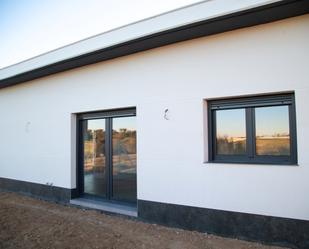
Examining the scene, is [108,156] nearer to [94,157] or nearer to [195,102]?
[94,157]

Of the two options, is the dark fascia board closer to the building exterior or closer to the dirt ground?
the building exterior

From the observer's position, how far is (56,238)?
4512mm

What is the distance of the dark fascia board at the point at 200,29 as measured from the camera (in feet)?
12.5

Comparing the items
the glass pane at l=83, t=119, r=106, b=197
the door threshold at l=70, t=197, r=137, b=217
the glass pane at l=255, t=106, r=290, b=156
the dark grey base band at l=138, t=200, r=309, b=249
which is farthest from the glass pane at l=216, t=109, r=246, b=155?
the glass pane at l=83, t=119, r=106, b=197

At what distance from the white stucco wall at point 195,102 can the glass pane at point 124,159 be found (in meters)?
0.47

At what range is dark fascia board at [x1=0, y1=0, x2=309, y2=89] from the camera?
3.80 metres

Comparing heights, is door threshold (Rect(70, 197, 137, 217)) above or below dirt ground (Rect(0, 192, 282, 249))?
above

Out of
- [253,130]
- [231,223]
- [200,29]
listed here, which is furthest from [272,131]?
[200,29]

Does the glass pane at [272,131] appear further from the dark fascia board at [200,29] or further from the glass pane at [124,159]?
the glass pane at [124,159]

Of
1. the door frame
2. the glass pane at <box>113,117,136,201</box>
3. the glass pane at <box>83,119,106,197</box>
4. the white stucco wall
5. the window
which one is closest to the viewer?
the white stucco wall

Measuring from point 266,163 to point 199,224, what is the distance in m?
1.47

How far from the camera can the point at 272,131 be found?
435 centimetres

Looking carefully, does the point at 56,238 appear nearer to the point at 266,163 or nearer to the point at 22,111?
the point at 266,163

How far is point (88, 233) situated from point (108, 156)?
6.69 feet
